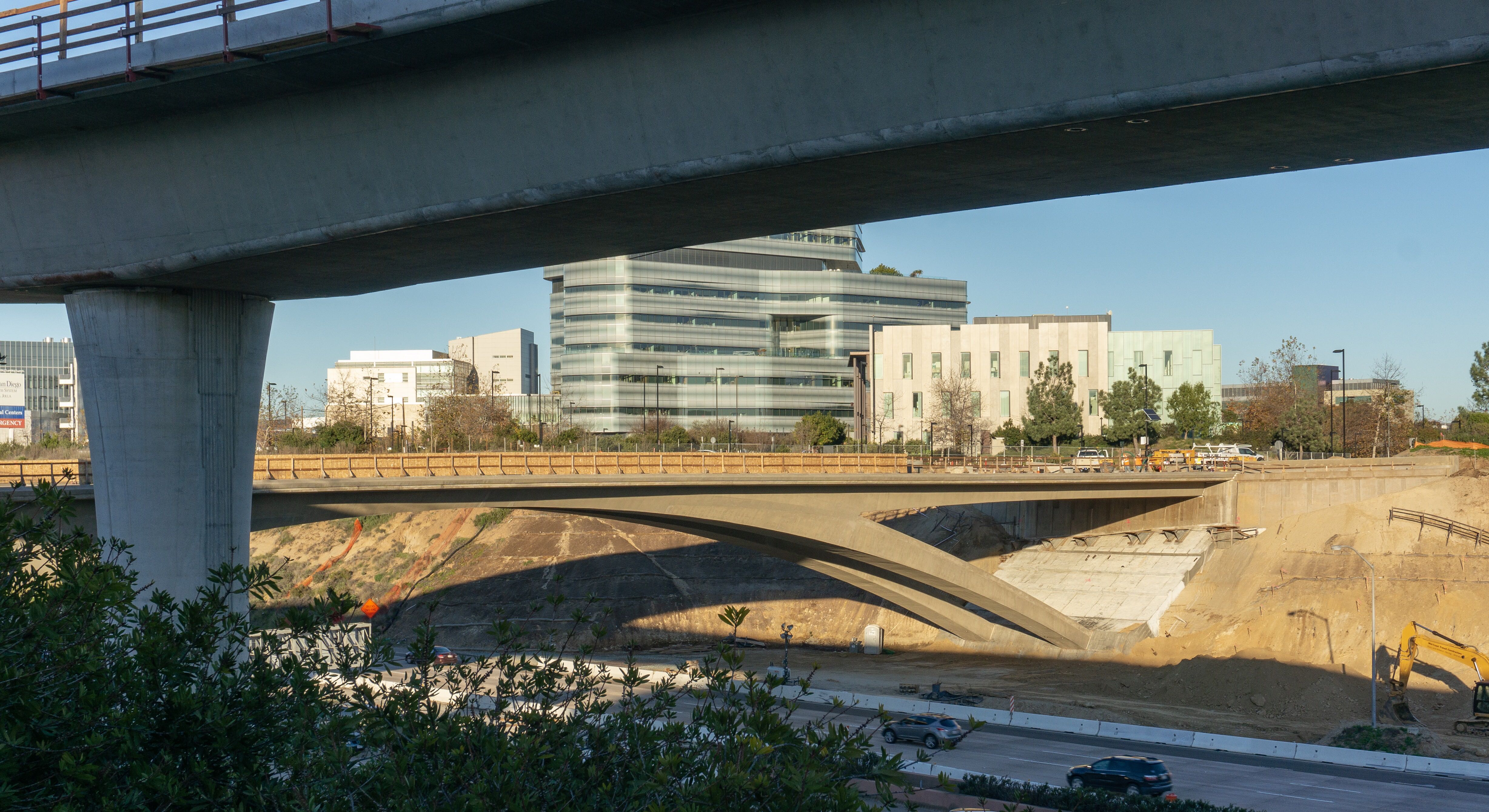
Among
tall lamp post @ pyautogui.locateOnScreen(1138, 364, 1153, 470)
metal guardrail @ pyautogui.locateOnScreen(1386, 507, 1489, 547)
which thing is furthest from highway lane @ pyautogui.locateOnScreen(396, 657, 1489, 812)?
tall lamp post @ pyautogui.locateOnScreen(1138, 364, 1153, 470)

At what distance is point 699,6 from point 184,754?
842cm

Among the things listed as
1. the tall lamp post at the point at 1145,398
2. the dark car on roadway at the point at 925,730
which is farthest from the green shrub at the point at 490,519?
the tall lamp post at the point at 1145,398

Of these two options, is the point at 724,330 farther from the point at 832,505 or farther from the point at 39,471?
the point at 39,471

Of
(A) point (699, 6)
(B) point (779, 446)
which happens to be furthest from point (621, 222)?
(B) point (779, 446)

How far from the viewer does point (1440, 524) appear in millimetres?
50094

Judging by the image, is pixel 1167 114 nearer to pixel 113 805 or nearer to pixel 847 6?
pixel 847 6

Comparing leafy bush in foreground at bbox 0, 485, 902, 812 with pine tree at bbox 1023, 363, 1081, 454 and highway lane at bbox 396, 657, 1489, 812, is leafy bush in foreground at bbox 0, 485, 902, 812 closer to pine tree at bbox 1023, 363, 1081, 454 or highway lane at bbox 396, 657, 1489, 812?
highway lane at bbox 396, 657, 1489, 812

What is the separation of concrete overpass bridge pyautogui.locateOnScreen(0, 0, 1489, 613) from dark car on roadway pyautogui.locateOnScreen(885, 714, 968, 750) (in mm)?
25745

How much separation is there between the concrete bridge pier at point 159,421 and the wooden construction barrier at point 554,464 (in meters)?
17.3

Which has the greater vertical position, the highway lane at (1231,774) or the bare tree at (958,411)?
the bare tree at (958,411)

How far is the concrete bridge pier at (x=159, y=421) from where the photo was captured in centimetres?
1656

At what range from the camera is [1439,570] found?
47.1m

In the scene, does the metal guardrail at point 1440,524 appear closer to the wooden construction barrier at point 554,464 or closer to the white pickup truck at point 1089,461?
the white pickup truck at point 1089,461

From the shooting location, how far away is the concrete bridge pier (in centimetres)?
1656
